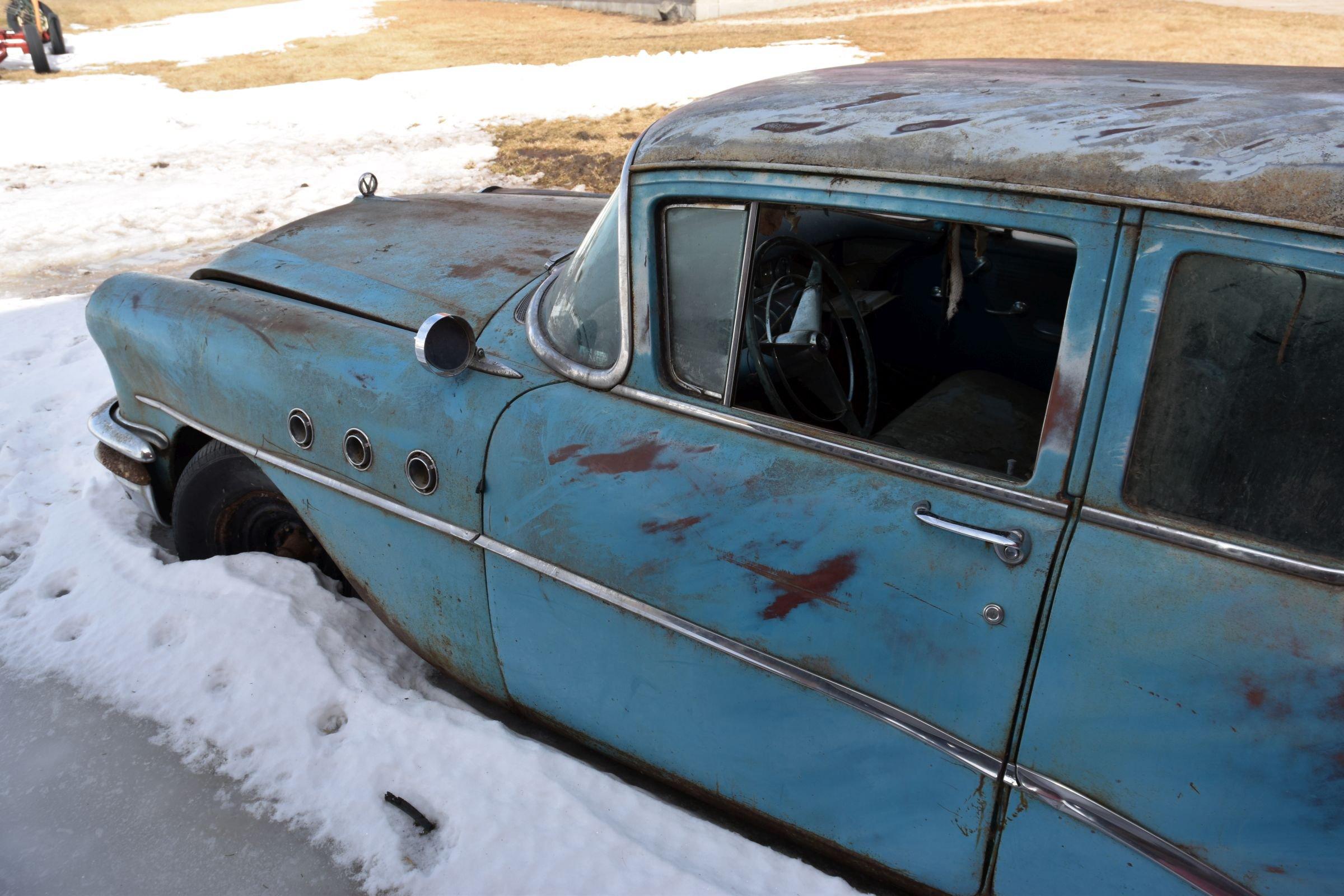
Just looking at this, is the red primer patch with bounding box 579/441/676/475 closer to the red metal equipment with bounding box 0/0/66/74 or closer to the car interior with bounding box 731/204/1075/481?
the car interior with bounding box 731/204/1075/481

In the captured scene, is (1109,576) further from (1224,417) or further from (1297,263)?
(1297,263)

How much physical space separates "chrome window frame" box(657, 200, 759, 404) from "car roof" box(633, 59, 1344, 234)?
89 millimetres

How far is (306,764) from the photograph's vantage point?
2.52 metres

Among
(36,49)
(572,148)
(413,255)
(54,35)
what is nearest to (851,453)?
(413,255)


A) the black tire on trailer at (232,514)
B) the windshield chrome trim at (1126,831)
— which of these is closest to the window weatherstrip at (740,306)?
the windshield chrome trim at (1126,831)

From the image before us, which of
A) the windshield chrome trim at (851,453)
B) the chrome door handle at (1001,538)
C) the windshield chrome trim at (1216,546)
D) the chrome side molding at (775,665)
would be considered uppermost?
the windshield chrome trim at (1216,546)

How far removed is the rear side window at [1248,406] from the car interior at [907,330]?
0.30 meters

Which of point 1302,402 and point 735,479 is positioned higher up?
point 1302,402

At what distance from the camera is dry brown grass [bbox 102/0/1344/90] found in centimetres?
1170

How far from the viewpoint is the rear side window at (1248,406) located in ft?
4.58

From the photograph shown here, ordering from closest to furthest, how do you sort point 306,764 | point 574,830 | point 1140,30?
1. point 574,830
2. point 306,764
3. point 1140,30

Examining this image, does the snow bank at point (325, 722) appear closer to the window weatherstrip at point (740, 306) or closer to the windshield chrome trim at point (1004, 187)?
the window weatherstrip at point (740, 306)

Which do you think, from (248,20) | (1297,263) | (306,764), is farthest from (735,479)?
(248,20)

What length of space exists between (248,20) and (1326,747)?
20367 millimetres
